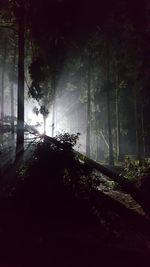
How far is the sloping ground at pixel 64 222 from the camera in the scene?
811 cm

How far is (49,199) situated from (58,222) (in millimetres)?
1009

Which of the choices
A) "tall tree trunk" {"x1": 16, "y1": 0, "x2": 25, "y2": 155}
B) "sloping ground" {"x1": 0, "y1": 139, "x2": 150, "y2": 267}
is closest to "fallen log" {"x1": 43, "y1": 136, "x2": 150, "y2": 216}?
"sloping ground" {"x1": 0, "y1": 139, "x2": 150, "y2": 267}

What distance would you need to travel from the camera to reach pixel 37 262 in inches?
313

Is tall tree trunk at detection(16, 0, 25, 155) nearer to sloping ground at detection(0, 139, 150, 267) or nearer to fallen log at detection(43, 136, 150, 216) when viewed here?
fallen log at detection(43, 136, 150, 216)

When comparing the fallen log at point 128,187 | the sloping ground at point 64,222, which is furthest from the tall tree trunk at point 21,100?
the sloping ground at point 64,222

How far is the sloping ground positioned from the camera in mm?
8109

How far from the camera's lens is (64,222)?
10203mm

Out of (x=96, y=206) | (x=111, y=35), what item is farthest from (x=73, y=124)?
(x=96, y=206)

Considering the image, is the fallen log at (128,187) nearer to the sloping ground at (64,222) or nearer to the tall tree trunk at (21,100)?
the sloping ground at (64,222)

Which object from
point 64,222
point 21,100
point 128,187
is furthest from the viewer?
point 21,100

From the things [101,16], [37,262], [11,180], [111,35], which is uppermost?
[111,35]

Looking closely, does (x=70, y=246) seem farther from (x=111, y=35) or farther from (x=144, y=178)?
(x=111, y=35)

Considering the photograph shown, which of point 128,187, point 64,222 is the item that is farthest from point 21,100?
point 64,222

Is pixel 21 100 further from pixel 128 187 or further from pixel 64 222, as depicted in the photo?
pixel 64 222
